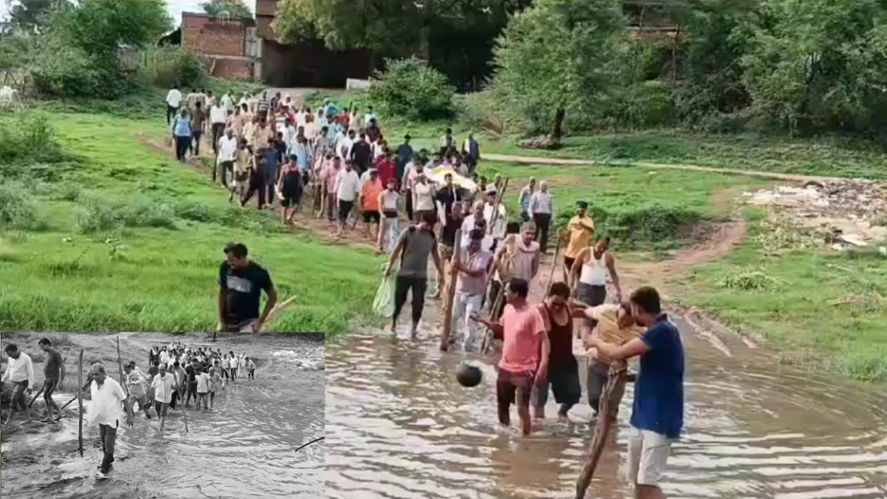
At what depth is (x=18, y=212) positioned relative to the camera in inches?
536

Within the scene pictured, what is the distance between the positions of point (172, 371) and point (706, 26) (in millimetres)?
25920

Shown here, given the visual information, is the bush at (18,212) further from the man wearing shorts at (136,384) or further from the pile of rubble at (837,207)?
the pile of rubble at (837,207)

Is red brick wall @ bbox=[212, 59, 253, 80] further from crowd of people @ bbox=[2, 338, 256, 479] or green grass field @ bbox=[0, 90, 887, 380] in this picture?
crowd of people @ bbox=[2, 338, 256, 479]

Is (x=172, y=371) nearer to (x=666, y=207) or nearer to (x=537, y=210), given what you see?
(x=537, y=210)

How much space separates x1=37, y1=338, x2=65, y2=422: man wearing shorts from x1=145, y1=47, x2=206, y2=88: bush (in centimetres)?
2180

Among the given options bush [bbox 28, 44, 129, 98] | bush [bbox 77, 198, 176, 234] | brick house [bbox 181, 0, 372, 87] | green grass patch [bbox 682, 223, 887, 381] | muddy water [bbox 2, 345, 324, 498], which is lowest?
green grass patch [bbox 682, 223, 887, 381]

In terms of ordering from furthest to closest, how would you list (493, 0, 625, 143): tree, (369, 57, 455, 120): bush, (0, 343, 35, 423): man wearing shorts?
(369, 57, 455, 120): bush, (493, 0, 625, 143): tree, (0, 343, 35, 423): man wearing shorts

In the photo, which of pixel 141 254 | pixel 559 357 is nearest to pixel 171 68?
pixel 141 254

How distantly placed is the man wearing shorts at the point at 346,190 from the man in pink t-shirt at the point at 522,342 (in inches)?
323

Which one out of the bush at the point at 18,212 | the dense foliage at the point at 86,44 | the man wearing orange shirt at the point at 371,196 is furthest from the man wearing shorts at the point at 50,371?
the dense foliage at the point at 86,44

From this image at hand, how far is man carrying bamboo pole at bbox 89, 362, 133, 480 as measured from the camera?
4.98 meters

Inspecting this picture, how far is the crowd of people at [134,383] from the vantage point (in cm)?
497

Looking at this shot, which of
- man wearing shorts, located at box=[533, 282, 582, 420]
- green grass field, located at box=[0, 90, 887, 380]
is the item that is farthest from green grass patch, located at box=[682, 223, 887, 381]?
A: man wearing shorts, located at box=[533, 282, 582, 420]

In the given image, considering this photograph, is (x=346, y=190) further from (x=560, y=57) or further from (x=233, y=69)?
(x=233, y=69)
